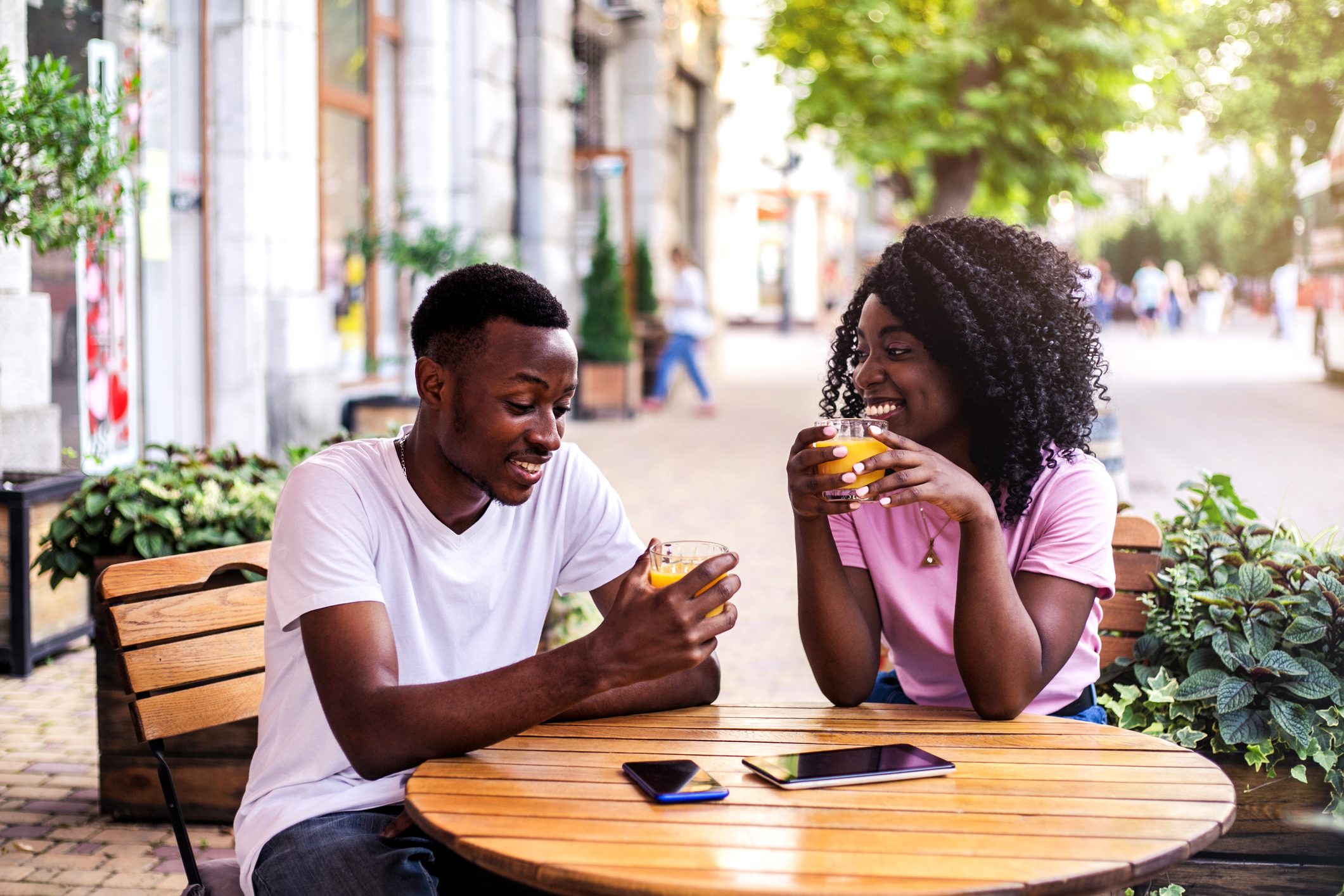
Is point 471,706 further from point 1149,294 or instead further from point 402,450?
point 1149,294

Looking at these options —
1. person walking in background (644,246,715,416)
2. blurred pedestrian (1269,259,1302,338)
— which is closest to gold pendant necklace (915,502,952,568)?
person walking in background (644,246,715,416)

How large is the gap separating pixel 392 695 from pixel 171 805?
77cm

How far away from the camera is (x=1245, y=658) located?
3.14 meters

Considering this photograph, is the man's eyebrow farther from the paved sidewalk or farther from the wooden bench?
the paved sidewalk

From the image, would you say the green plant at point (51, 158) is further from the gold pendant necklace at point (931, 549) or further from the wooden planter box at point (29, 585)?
the gold pendant necklace at point (931, 549)

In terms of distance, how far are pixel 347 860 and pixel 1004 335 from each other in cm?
158

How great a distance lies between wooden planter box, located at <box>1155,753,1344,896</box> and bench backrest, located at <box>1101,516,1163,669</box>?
416mm

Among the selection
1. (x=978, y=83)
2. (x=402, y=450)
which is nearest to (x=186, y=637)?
(x=402, y=450)

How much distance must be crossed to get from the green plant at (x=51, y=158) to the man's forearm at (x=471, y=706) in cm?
352

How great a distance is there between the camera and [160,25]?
823 centimetres

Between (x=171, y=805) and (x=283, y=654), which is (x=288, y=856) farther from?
(x=171, y=805)

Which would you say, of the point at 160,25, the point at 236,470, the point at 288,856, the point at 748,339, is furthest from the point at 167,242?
the point at 748,339

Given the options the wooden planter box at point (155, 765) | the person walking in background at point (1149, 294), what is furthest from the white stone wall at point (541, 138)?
the person walking in background at point (1149, 294)

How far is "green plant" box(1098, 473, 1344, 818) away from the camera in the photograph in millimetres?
3049
